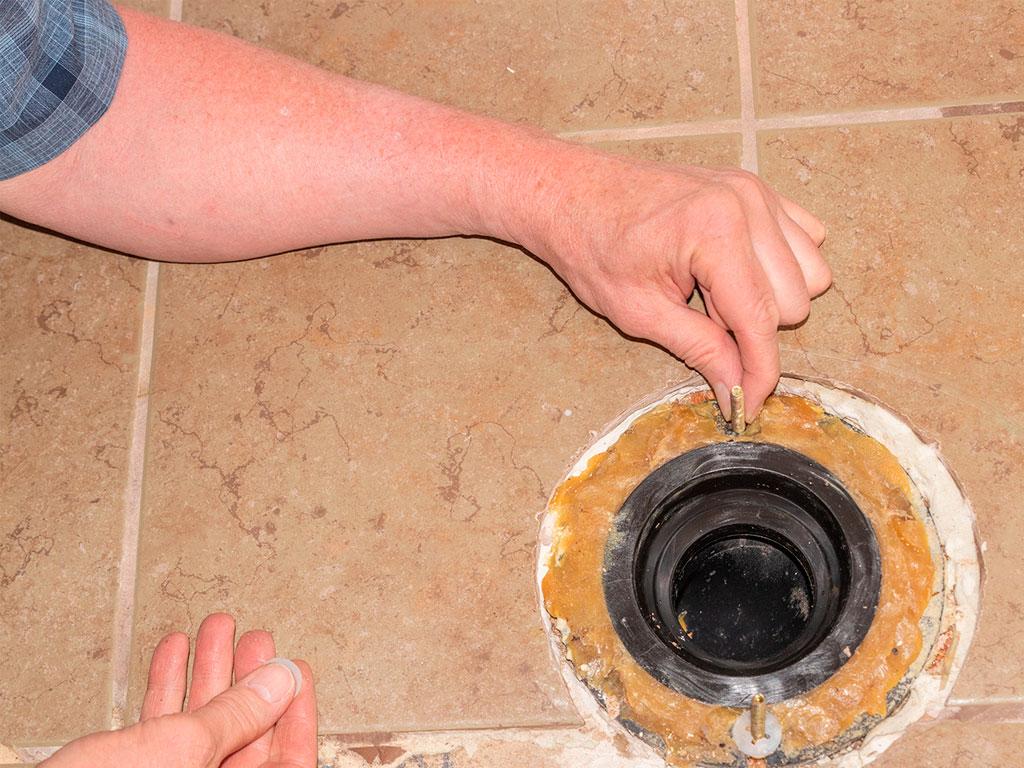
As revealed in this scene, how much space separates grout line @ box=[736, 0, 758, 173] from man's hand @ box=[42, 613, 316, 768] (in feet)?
1.89

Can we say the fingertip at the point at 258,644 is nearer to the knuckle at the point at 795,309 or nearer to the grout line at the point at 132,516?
the grout line at the point at 132,516

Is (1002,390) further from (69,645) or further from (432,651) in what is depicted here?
(69,645)

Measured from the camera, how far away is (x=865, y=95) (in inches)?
34.8

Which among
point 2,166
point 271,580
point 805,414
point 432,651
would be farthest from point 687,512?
point 2,166

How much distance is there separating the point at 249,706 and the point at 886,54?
765 mm

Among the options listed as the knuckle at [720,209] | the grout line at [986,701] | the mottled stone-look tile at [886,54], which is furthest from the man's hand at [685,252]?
the grout line at [986,701]

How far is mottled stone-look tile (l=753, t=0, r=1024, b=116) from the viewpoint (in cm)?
88

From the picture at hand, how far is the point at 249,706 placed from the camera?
29.2 inches

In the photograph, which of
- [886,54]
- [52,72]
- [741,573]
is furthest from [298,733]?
[886,54]

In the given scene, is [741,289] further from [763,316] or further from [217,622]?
[217,622]

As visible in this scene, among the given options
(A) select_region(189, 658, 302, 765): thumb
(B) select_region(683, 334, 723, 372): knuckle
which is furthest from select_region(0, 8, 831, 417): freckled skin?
(A) select_region(189, 658, 302, 765): thumb

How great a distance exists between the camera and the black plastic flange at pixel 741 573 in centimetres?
79

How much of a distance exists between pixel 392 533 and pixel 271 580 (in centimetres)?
11

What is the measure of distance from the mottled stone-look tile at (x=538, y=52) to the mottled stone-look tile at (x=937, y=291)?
0.34 feet
